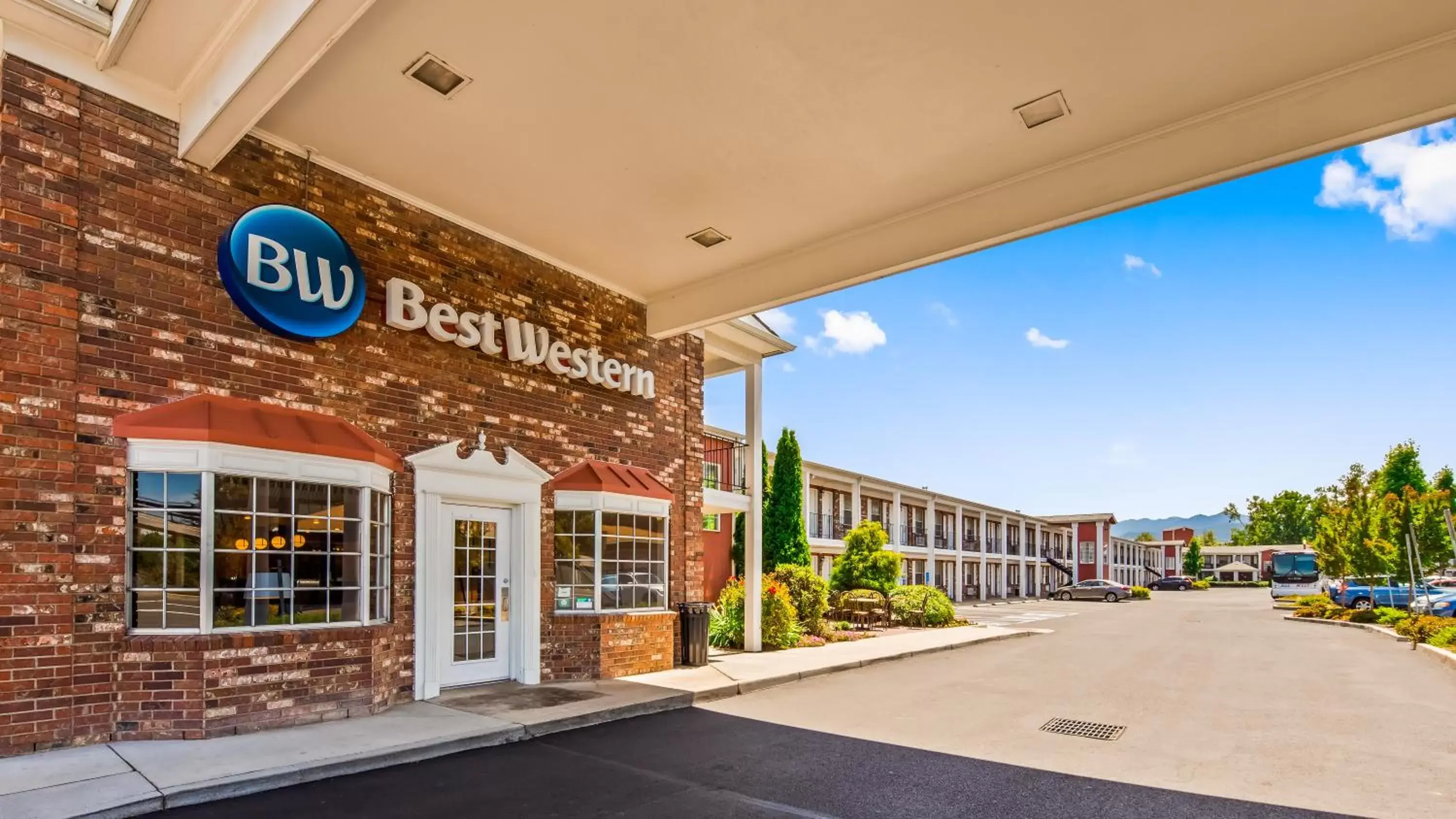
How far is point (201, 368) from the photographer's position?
23.8 ft

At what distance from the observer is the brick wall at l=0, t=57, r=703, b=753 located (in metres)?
6.20

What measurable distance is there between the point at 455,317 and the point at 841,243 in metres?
4.84

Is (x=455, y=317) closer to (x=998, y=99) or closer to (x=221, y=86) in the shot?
(x=221, y=86)

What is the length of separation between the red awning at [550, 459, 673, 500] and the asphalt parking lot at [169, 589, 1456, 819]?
3082mm

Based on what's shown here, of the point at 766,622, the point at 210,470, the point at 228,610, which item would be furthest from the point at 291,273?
the point at 766,622

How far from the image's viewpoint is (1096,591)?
44.6m

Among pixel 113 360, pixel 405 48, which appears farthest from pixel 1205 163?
pixel 113 360

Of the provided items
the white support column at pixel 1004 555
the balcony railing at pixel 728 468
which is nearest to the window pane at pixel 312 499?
the balcony railing at pixel 728 468

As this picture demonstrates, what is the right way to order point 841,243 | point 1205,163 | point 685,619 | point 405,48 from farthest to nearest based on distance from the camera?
point 685,619
point 841,243
point 1205,163
point 405,48

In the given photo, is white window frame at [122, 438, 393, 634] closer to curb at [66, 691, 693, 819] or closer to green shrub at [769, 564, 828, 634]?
curb at [66, 691, 693, 819]

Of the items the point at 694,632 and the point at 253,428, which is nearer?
the point at 253,428

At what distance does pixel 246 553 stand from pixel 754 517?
8955 millimetres

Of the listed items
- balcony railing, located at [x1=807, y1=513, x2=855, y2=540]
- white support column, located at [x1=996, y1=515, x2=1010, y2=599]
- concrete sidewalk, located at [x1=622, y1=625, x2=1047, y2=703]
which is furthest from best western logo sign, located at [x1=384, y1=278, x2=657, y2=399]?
white support column, located at [x1=996, y1=515, x2=1010, y2=599]

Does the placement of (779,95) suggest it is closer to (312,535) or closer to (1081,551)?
(312,535)
